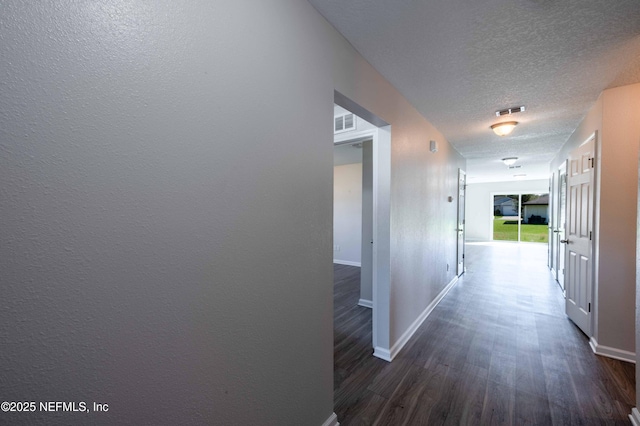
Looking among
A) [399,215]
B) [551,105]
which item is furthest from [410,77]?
[551,105]

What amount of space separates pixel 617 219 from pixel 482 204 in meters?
10.0

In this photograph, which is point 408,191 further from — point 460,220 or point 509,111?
point 460,220

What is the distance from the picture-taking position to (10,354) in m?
0.57

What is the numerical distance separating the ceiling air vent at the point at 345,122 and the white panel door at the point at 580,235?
8.21ft

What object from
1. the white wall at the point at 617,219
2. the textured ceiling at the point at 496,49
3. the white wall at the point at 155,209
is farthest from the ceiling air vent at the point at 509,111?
the white wall at the point at 155,209

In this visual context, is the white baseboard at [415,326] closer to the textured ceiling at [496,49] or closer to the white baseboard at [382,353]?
the white baseboard at [382,353]

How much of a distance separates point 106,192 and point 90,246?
0.15 m

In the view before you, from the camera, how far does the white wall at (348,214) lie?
630cm

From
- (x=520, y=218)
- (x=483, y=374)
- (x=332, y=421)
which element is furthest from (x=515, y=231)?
(x=332, y=421)

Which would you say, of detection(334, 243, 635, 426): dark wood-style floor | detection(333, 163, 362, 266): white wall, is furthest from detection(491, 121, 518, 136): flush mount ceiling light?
detection(333, 163, 362, 266): white wall

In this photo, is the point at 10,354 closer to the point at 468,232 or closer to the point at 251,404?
the point at 251,404

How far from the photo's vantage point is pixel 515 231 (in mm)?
10945

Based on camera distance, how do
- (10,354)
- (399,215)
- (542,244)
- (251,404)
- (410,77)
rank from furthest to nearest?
(542,244), (399,215), (410,77), (251,404), (10,354)

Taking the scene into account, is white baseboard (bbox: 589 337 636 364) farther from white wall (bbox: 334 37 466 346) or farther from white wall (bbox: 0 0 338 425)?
white wall (bbox: 0 0 338 425)
